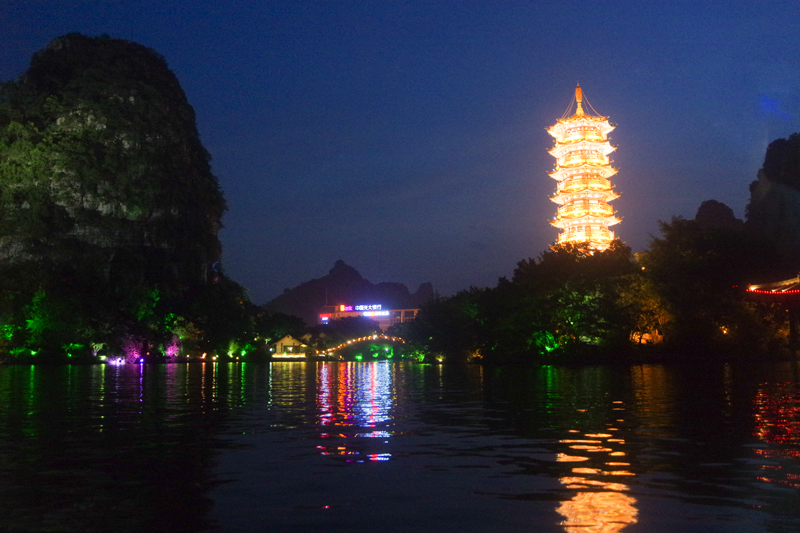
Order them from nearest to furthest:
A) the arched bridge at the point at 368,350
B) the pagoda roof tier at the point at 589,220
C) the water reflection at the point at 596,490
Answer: the water reflection at the point at 596,490, the pagoda roof tier at the point at 589,220, the arched bridge at the point at 368,350

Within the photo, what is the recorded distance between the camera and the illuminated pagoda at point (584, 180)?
268 feet

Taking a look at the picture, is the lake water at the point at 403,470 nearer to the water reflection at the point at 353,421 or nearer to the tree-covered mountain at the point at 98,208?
the water reflection at the point at 353,421

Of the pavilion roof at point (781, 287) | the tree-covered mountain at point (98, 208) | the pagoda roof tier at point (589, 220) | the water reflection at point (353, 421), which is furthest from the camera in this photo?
the pagoda roof tier at point (589, 220)

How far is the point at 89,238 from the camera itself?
56906 millimetres

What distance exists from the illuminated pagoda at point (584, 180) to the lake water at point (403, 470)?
7117 centimetres

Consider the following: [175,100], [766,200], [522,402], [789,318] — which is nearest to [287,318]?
[175,100]

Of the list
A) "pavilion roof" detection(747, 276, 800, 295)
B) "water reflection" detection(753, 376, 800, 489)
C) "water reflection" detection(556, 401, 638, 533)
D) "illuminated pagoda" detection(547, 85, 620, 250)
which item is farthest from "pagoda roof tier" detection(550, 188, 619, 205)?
"water reflection" detection(556, 401, 638, 533)

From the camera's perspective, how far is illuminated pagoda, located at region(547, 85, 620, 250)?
81562mm

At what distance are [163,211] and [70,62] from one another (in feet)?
58.4

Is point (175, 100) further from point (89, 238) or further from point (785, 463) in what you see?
point (785, 463)

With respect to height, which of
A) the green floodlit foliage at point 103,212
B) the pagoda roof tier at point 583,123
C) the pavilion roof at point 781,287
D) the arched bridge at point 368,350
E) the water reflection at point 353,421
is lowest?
the arched bridge at point 368,350

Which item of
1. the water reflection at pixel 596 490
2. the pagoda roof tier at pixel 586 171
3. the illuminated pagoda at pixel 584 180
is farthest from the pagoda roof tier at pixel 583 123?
the water reflection at pixel 596 490

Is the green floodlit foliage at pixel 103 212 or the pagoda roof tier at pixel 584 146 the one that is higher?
the pagoda roof tier at pixel 584 146

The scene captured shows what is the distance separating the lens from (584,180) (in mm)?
82062
